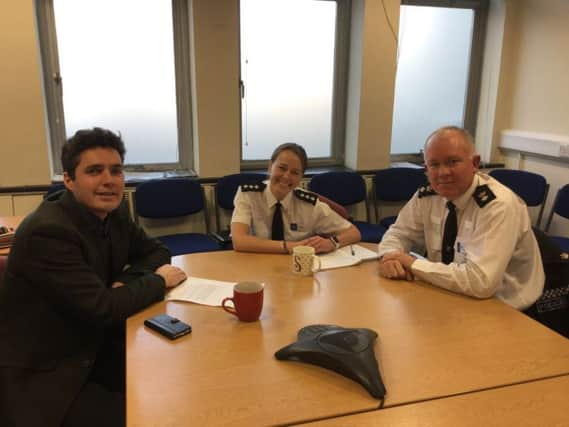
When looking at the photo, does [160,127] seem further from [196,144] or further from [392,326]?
[392,326]

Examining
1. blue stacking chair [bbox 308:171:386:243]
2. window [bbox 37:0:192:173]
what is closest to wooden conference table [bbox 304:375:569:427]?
blue stacking chair [bbox 308:171:386:243]

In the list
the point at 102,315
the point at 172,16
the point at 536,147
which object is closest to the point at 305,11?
the point at 172,16

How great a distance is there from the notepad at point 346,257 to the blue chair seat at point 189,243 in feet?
3.80

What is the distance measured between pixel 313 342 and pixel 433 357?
33cm

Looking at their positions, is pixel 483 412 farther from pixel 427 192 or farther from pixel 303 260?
pixel 427 192

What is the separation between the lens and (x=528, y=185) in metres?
3.94

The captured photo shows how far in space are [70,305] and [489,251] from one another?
1.44m

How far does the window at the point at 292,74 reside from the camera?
3.94 meters

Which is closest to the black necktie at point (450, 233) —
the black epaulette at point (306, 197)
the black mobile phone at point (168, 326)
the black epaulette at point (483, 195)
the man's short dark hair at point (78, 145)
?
the black epaulette at point (483, 195)

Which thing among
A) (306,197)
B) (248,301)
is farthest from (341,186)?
(248,301)

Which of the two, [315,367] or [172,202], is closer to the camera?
[315,367]

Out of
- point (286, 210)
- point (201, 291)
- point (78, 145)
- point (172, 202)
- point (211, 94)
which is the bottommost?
point (172, 202)

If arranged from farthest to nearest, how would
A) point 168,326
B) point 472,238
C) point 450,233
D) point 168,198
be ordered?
1. point 168,198
2. point 450,233
3. point 472,238
4. point 168,326

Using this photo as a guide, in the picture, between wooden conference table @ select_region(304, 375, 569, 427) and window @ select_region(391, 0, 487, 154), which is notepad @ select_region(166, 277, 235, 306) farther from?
window @ select_region(391, 0, 487, 154)
